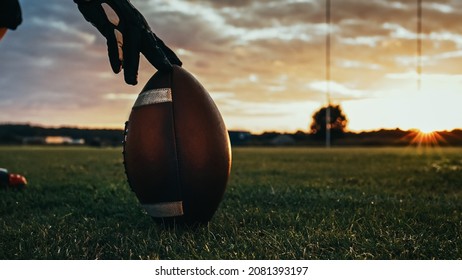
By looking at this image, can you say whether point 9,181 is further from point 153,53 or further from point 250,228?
point 250,228

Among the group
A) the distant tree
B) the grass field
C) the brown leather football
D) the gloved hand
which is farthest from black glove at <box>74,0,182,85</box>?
the distant tree

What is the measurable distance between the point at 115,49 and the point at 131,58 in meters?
0.11

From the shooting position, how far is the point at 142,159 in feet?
8.63

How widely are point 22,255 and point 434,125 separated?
14.9 ft

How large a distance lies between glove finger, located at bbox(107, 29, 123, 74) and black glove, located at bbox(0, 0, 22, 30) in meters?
1.60

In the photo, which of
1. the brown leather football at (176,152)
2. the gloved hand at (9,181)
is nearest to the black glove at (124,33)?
the brown leather football at (176,152)

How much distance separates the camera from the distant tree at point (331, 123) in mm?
62787

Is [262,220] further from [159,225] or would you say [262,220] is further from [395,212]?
[395,212]

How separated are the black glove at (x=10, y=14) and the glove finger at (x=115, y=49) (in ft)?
5.25

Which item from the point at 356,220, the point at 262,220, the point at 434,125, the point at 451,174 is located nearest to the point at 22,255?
the point at 262,220

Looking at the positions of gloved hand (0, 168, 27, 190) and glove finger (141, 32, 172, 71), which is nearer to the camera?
glove finger (141, 32, 172, 71)

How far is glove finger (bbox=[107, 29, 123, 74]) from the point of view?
2.64 m

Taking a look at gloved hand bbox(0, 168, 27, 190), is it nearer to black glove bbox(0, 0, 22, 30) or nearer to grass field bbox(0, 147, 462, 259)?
grass field bbox(0, 147, 462, 259)

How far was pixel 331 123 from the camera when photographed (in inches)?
2552
